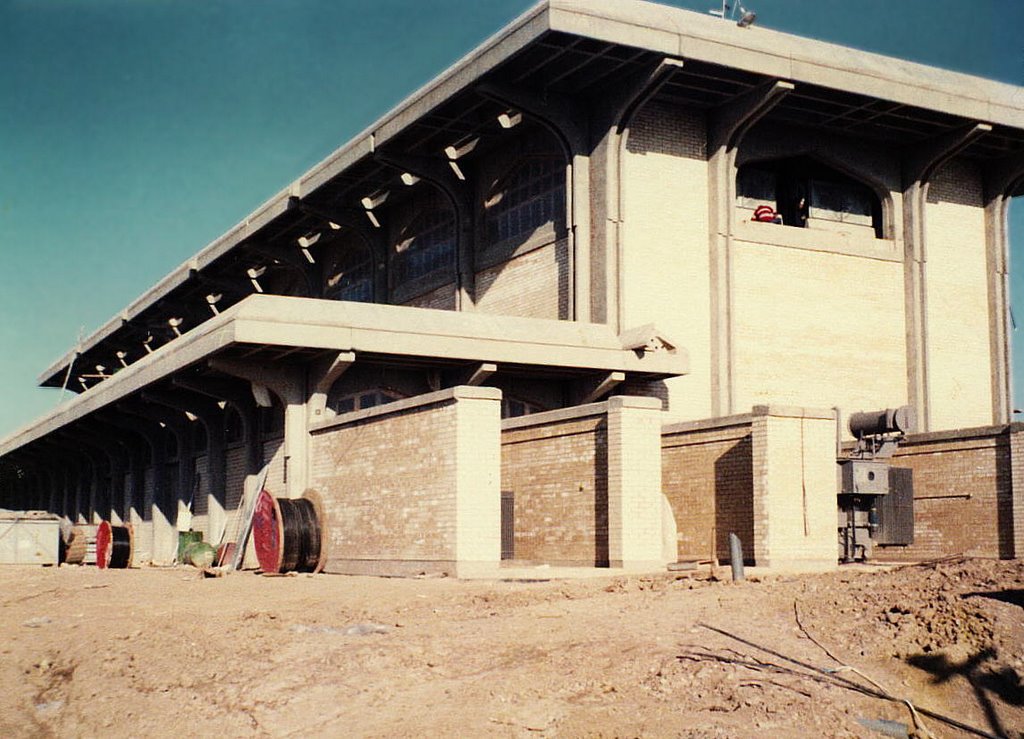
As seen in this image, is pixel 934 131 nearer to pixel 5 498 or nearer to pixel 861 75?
pixel 861 75

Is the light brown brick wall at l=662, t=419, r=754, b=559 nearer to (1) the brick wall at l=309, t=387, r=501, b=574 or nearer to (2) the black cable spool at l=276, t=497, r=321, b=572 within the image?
(1) the brick wall at l=309, t=387, r=501, b=574

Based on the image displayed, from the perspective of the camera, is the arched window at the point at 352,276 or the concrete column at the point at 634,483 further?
the arched window at the point at 352,276

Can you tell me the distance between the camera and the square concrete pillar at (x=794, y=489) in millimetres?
20438

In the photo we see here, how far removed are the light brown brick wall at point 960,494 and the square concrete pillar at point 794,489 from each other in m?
3.88

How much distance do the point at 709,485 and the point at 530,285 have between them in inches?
303

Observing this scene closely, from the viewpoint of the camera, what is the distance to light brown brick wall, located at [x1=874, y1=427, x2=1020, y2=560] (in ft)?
75.2

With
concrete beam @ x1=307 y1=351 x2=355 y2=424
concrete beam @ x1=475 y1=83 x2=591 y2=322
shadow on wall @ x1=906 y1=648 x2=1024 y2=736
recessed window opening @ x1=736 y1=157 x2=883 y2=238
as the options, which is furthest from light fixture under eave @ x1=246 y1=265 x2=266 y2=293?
shadow on wall @ x1=906 y1=648 x2=1024 y2=736

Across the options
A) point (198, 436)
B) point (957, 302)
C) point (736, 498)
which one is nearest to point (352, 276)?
point (198, 436)

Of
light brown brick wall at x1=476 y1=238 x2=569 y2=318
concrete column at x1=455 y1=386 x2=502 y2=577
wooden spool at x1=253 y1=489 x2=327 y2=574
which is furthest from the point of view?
light brown brick wall at x1=476 y1=238 x2=569 y2=318

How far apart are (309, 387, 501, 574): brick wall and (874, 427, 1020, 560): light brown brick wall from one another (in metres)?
9.55

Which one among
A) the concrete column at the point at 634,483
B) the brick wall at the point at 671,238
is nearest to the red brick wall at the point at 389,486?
the concrete column at the point at 634,483

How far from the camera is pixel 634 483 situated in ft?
65.8

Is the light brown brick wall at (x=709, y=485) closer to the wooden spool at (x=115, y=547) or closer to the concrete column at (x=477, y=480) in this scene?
the concrete column at (x=477, y=480)

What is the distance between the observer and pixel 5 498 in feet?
219
